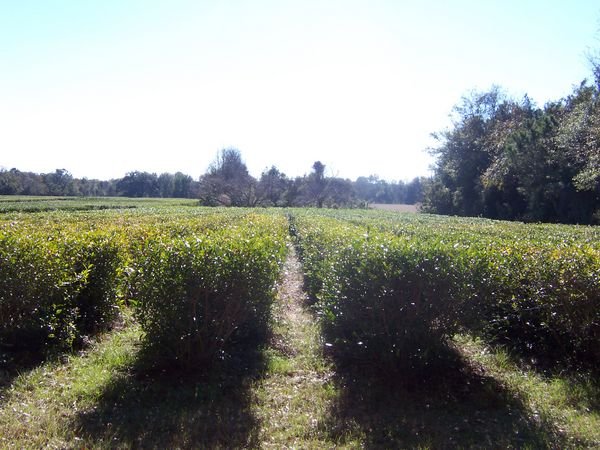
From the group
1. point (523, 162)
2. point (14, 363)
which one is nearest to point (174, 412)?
point (14, 363)

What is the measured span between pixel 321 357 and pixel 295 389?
92 cm

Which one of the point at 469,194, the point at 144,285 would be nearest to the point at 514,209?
the point at 469,194

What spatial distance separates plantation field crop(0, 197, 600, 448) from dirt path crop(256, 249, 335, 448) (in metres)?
0.02

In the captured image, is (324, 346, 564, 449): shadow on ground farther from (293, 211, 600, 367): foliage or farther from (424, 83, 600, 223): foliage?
(424, 83, 600, 223): foliage

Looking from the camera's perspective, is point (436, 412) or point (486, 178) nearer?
point (436, 412)

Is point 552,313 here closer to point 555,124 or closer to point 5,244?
point 5,244

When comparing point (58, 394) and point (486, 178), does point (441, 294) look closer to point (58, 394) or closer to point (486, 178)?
point (58, 394)

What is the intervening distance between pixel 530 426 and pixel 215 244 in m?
3.51

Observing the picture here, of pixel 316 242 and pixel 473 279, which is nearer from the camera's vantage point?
pixel 473 279

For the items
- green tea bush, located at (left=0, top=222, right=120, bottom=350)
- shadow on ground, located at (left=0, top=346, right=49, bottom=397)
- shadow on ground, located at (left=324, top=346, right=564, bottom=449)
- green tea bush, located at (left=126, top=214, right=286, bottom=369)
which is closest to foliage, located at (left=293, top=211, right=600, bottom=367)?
shadow on ground, located at (left=324, top=346, right=564, bottom=449)

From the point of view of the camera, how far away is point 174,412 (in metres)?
3.96

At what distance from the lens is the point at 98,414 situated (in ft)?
12.7

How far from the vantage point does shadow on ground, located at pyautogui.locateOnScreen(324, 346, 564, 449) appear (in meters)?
3.58

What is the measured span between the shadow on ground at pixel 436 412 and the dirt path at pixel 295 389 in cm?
18
